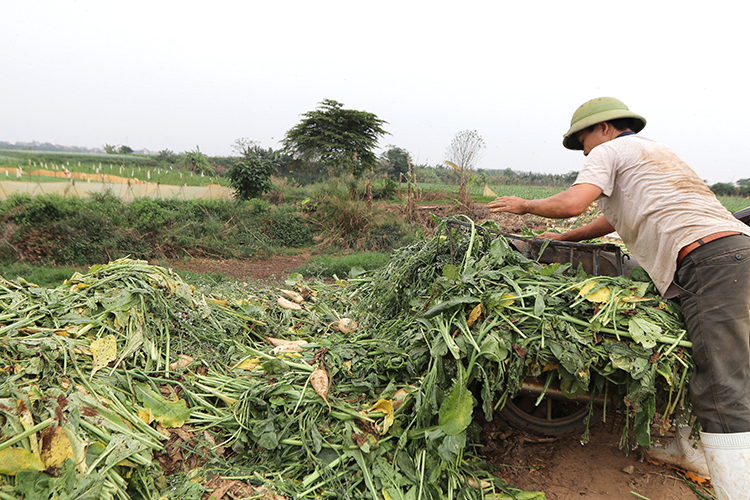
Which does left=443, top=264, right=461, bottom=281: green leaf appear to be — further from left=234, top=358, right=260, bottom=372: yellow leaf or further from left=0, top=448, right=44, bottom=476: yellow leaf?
left=0, top=448, right=44, bottom=476: yellow leaf

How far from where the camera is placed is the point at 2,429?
1749mm

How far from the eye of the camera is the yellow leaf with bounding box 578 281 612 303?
81.0 inches

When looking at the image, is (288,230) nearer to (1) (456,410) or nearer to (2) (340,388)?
(2) (340,388)

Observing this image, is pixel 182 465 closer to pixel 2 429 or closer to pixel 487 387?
pixel 2 429

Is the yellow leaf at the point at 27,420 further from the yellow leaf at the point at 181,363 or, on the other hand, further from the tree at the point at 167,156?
the tree at the point at 167,156

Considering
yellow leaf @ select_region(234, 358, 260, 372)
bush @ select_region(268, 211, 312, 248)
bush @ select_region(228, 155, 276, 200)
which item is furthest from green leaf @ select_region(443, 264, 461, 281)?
bush @ select_region(228, 155, 276, 200)

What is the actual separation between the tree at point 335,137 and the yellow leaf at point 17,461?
55.0ft

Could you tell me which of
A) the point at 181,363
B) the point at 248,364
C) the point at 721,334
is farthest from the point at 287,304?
the point at 721,334

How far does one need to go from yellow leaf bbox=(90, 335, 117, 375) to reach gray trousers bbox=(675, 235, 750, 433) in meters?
3.19

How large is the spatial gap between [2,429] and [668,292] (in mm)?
3257

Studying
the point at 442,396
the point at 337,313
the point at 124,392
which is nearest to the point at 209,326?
the point at 124,392

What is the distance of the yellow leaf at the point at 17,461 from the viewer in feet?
5.41

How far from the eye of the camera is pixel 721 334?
185 cm

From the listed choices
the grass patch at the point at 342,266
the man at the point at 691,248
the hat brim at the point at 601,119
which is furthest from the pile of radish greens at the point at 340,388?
the grass patch at the point at 342,266
